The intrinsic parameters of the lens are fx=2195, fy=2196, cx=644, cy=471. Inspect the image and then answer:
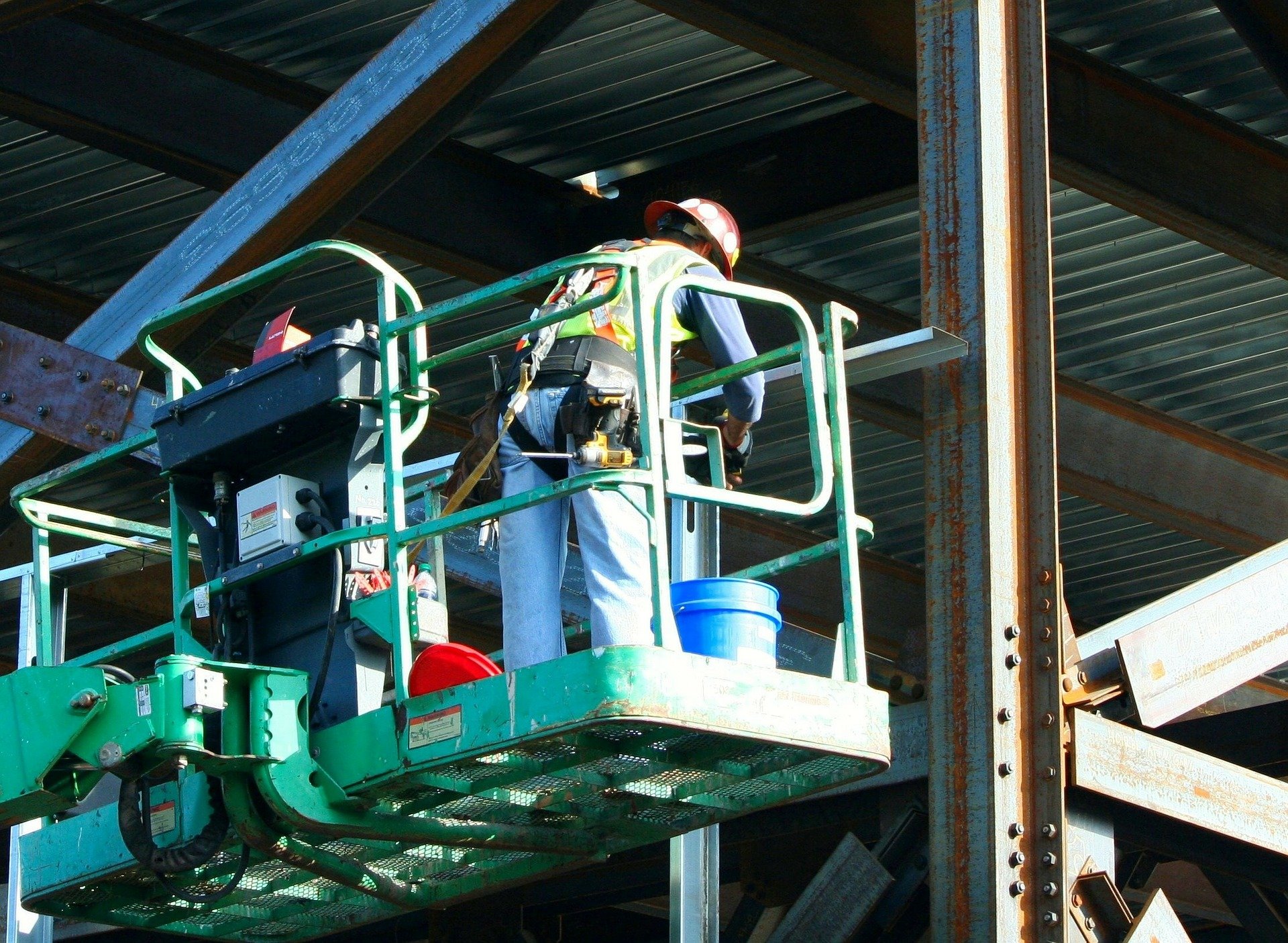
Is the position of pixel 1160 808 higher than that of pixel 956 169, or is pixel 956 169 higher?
pixel 956 169

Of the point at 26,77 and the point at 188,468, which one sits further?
the point at 26,77

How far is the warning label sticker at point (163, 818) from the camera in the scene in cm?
708

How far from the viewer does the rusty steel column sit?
7.20 meters

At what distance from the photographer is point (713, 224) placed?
7.54 meters

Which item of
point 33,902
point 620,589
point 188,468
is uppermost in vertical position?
point 188,468

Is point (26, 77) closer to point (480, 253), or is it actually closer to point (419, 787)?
point (480, 253)

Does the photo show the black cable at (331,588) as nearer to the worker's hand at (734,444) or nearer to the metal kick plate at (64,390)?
the worker's hand at (734,444)

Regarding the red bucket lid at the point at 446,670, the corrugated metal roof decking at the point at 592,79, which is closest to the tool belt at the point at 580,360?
the red bucket lid at the point at 446,670

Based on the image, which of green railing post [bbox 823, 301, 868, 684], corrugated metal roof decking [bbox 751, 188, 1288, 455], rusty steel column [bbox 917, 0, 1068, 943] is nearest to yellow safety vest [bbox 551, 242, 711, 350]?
green railing post [bbox 823, 301, 868, 684]

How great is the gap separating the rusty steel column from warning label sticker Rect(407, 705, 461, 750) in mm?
1789

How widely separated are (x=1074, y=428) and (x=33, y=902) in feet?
25.0

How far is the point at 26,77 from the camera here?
10.5 meters

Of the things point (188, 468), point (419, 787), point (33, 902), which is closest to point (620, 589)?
point (419, 787)

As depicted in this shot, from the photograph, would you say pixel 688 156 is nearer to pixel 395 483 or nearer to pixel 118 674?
pixel 395 483
